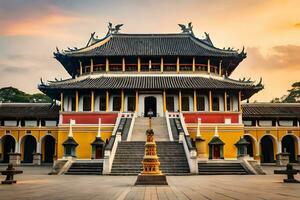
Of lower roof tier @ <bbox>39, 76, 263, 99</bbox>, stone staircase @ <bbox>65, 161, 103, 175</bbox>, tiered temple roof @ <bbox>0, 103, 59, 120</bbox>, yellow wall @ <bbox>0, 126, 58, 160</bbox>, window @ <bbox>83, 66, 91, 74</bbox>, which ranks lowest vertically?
stone staircase @ <bbox>65, 161, 103, 175</bbox>

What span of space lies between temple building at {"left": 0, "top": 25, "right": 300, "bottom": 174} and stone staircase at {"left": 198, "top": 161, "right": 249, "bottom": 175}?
5642 mm

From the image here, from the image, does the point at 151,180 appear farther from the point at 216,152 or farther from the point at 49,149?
the point at 49,149

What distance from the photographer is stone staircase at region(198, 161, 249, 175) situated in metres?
27.2

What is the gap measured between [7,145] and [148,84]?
727 inches

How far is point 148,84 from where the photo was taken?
137 feet

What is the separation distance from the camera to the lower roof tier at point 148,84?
41000 millimetres

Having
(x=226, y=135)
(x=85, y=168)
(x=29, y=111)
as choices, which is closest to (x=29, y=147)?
(x=29, y=111)

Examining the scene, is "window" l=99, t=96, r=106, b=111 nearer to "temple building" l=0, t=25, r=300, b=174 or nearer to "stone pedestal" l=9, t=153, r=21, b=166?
"temple building" l=0, t=25, r=300, b=174

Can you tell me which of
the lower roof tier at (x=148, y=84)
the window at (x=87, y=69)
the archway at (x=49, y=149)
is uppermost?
the window at (x=87, y=69)

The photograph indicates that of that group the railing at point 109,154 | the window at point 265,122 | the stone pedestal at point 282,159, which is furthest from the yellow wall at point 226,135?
the railing at point 109,154

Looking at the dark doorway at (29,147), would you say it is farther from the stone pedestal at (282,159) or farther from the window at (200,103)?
the stone pedestal at (282,159)

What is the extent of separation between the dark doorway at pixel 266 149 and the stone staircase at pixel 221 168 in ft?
66.4

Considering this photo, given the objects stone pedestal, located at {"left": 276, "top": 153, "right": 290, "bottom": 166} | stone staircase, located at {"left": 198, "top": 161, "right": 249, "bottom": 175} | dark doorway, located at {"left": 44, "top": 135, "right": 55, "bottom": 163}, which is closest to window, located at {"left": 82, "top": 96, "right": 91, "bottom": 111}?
dark doorway, located at {"left": 44, "top": 135, "right": 55, "bottom": 163}

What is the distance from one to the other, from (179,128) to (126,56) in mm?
13199
